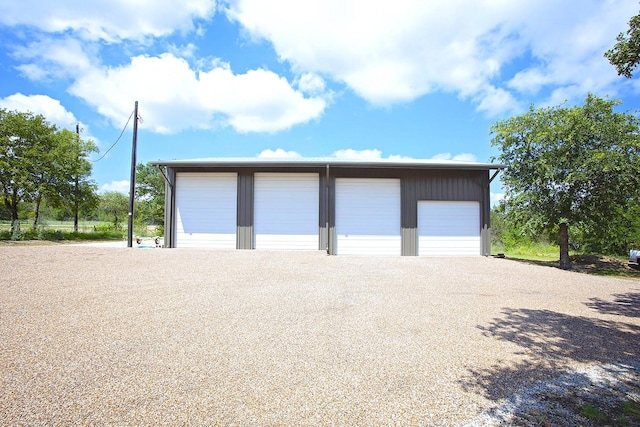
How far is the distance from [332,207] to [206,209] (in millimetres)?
4735

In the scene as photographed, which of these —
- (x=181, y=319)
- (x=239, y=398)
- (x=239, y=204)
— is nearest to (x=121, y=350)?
(x=181, y=319)

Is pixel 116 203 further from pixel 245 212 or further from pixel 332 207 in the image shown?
pixel 332 207

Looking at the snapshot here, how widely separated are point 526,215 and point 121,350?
11.4m

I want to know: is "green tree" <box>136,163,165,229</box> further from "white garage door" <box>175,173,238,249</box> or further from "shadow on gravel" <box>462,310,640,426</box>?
"shadow on gravel" <box>462,310,640,426</box>

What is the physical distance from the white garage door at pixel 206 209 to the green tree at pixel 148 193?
22455mm

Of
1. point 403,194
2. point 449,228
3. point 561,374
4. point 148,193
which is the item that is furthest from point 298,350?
point 148,193

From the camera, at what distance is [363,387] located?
264 cm

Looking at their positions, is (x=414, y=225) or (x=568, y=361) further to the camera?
(x=414, y=225)

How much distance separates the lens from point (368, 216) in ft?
40.6

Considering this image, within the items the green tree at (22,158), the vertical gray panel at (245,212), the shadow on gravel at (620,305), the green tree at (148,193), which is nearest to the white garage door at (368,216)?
the vertical gray panel at (245,212)

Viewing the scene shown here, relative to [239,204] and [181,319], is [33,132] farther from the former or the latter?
[181,319]

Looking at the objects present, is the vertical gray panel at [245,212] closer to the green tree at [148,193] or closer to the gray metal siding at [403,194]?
the gray metal siding at [403,194]

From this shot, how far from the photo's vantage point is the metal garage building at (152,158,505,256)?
12.2 metres

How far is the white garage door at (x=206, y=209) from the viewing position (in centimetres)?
1231
